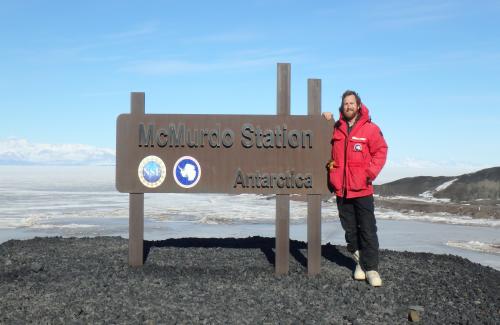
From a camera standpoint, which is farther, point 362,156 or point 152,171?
point 152,171

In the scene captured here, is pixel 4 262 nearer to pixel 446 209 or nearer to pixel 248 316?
pixel 248 316

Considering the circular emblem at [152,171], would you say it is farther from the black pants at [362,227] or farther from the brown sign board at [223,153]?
the black pants at [362,227]

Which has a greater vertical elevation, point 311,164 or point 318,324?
point 311,164

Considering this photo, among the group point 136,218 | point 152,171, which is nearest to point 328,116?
point 152,171

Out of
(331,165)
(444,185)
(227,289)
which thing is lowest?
(227,289)

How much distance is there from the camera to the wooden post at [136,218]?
7.27 meters

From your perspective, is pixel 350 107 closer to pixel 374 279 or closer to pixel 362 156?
pixel 362 156

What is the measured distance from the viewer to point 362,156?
6.42m

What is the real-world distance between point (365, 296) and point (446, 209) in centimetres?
1465

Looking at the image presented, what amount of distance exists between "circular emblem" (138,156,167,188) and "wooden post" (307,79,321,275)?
74.2 inches

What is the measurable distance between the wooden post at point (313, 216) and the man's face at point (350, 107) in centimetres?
57

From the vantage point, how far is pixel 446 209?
19.5m

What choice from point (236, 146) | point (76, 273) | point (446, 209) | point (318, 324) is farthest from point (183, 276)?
point (446, 209)

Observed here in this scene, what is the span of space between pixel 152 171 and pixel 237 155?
1.10 m
